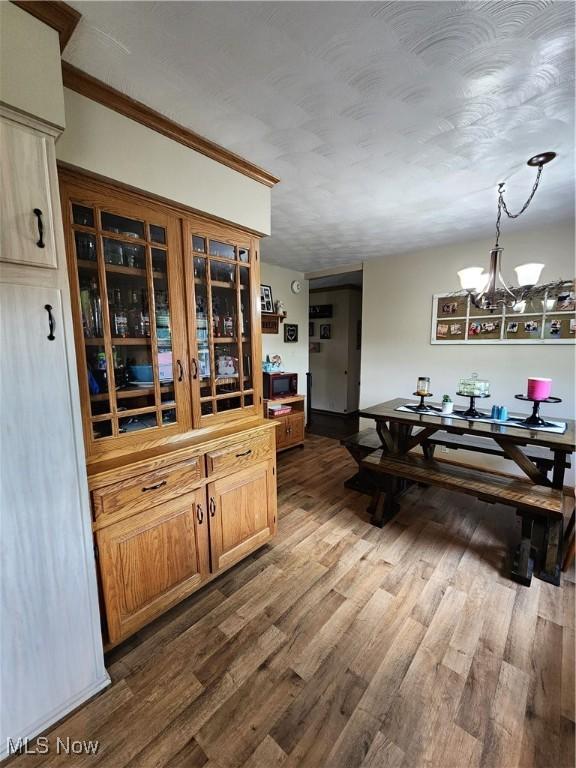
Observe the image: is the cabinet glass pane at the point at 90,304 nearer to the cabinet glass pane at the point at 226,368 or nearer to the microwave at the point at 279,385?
the cabinet glass pane at the point at 226,368

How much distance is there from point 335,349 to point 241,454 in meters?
4.67

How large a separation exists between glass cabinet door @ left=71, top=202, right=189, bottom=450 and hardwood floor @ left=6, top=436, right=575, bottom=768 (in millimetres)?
1106

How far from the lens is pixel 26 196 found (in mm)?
1000

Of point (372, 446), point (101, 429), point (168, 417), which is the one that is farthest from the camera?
point (372, 446)

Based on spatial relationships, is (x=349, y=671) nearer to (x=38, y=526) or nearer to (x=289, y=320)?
(x=38, y=526)

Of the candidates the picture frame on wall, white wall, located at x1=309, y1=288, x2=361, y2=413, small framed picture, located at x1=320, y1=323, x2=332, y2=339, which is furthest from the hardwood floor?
small framed picture, located at x1=320, y1=323, x2=332, y2=339

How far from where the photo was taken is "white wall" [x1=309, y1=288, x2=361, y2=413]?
6051 mm

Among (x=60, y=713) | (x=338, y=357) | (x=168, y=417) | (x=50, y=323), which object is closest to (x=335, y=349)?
(x=338, y=357)

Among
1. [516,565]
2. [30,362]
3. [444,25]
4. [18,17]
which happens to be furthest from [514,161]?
[30,362]

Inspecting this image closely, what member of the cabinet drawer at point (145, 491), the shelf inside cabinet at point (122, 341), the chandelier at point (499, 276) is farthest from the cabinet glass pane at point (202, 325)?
the chandelier at point (499, 276)

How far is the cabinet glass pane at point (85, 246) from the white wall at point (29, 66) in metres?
0.42

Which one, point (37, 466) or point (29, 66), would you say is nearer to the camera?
point (29, 66)

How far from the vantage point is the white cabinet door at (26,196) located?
0.96 m

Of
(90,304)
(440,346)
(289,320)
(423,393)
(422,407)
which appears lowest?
(422,407)
